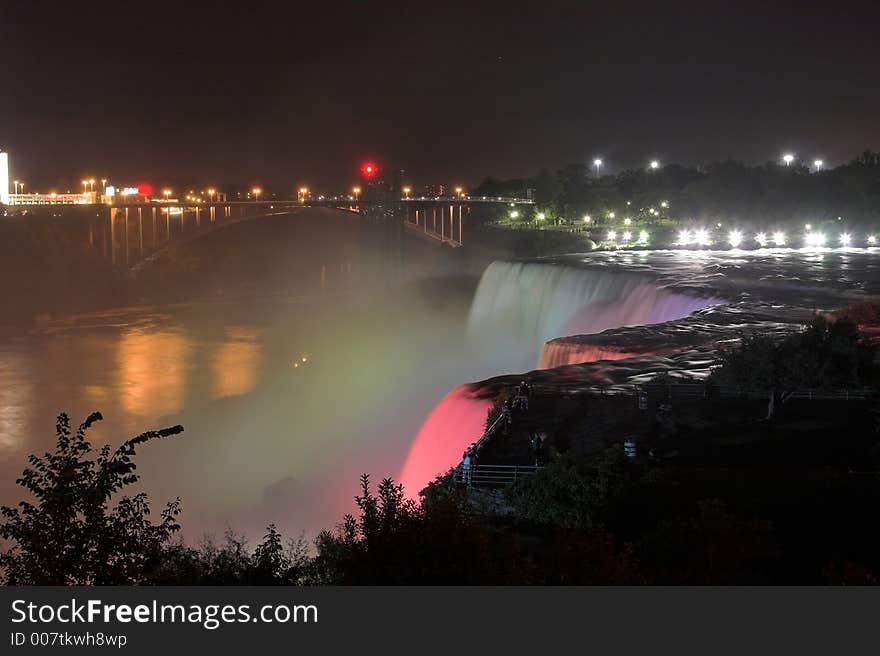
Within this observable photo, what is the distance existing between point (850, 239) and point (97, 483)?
56884 mm

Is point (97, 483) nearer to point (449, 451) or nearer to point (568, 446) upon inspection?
point (568, 446)

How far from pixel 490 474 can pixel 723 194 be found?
63922mm

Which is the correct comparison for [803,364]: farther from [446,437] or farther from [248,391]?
[248,391]

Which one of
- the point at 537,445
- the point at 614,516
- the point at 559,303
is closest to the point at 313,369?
the point at 559,303

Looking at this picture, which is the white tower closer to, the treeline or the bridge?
the bridge

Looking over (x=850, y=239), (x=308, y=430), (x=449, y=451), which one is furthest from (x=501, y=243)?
(x=449, y=451)

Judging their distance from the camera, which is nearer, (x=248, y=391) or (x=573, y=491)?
(x=573, y=491)

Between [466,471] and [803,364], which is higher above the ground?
[803,364]

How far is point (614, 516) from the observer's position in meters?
11.9

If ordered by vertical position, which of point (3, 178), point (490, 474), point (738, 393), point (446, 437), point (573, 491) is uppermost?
point (3, 178)

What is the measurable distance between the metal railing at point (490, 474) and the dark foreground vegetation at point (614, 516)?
351mm

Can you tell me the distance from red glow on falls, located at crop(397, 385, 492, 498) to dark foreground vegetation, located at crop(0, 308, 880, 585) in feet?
10.6

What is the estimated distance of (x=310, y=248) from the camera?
10431 cm

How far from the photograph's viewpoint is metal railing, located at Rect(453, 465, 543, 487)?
13729 millimetres
